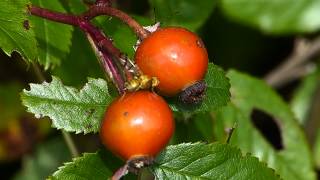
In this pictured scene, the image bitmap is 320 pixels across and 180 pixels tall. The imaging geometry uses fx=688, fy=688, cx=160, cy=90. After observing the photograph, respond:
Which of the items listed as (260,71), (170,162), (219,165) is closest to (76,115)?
(170,162)

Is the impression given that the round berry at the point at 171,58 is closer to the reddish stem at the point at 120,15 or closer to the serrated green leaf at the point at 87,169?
the reddish stem at the point at 120,15

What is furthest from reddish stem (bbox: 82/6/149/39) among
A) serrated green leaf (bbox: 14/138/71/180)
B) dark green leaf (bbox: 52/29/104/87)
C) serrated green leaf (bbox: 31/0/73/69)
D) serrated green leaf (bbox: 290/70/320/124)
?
serrated green leaf (bbox: 290/70/320/124)

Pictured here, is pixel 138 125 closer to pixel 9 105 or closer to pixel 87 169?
pixel 87 169

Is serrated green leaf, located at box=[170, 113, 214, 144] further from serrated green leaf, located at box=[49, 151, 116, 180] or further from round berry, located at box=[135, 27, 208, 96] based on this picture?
round berry, located at box=[135, 27, 208, 96]

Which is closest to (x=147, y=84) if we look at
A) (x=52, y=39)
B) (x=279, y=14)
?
(x=52, y=39)

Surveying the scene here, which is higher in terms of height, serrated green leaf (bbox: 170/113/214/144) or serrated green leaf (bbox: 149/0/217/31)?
serrated green leaf (bbox: 149/0/217/31)

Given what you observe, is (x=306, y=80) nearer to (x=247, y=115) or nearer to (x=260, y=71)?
(x=260, y=71)

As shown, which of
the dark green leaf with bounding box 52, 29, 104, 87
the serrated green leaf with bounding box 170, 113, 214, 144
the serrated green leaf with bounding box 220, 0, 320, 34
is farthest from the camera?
the serrated green leaf with bounding box 220, 0, 320, 34
